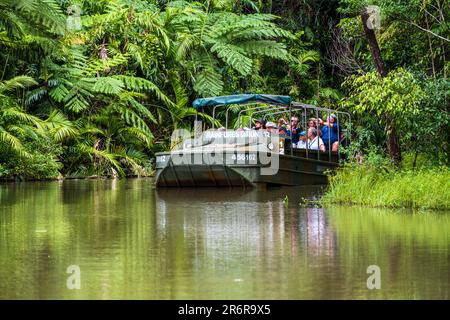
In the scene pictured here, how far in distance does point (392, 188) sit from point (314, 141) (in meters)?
9.26

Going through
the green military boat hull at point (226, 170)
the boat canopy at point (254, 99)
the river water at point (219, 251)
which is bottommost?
the river water at point (219, 251)

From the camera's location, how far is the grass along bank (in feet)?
49.0

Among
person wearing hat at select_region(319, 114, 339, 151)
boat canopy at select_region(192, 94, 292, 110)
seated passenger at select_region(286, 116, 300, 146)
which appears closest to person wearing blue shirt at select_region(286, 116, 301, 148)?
seated passenger at select_region(286, 116, 300, 146)

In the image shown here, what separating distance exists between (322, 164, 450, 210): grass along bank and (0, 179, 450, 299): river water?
526mm

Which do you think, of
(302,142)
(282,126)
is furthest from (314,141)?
(282,126)

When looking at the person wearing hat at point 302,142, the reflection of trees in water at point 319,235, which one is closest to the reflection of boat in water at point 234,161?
the person wearing hat at point 302,142

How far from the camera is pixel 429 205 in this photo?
14711 mm

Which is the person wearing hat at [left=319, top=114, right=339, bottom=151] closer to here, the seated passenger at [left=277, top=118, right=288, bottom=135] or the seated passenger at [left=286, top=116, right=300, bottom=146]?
the seated passenger at [left=286, top=116, right=300, bottom=146]

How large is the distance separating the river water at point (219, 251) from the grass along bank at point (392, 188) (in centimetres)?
53

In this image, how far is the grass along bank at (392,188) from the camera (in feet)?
49.0

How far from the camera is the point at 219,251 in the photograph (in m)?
10.4

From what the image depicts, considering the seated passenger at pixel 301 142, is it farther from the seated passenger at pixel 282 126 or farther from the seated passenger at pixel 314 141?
the seated passenger at pixel 282 126

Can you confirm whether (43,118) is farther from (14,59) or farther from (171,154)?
(171,154)
